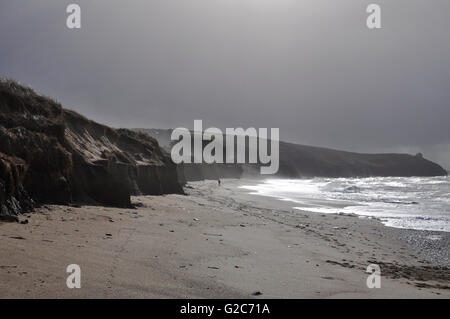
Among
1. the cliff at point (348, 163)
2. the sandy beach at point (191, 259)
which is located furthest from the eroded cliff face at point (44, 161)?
the cliff at point (348, 163)

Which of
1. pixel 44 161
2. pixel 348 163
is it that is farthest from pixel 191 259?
pixel 348 163

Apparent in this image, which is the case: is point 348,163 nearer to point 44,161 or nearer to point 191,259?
point 44,161

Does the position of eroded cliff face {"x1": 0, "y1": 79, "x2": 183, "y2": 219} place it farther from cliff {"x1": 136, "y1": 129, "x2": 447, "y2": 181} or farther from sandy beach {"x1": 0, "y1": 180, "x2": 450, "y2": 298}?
cliff {"x1": 136, "y1": 129, "x2": 447, "y2": 181}

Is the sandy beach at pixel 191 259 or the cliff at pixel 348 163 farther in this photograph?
the cliff at pixel 348 163

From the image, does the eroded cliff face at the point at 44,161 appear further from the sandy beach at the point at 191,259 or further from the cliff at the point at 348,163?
the cliff at the point at 348,163

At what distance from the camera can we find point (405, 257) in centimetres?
968

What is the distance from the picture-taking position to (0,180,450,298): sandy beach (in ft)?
15.3

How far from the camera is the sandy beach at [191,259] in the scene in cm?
466

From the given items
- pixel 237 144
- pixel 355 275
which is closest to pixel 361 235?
pixel 355 275

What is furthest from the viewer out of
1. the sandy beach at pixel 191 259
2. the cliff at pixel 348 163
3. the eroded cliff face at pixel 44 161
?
the cliff at pixel 348 163

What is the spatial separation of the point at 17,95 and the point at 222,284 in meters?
8.42

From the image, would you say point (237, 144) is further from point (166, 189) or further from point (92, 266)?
point (92, 266)

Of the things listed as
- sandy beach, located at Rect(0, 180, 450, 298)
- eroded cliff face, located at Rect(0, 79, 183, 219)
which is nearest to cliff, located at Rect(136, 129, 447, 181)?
eroded cliff face, located at Rect(0, 79, 183, 219)

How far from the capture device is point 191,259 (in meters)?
6.50
